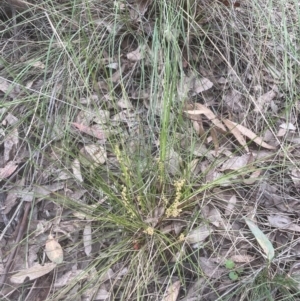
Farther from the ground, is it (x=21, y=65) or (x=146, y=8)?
(x=146, y=8)

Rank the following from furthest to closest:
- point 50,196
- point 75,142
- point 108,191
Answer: point 75,142, point 50,196, point 108,191

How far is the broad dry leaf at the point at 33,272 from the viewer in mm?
1563

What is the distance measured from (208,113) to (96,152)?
51cm

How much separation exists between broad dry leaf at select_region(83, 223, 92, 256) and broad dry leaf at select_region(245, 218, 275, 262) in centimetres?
59

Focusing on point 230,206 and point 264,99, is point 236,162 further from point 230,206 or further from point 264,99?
point 264,99

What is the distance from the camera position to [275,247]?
65.9 inches

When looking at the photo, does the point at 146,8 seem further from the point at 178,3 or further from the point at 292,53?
the point at 292,53

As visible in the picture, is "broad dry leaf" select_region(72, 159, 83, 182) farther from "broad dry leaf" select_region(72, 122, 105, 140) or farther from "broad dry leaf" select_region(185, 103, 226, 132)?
"broad dry leaf" select_region(185, 103, 226, 132)

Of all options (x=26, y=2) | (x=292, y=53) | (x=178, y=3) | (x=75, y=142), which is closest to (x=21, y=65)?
(x=26, y=2)

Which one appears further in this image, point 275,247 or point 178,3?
point 178,3

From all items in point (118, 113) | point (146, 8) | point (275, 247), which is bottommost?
point (275, 247)

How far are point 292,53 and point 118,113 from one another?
83 cm

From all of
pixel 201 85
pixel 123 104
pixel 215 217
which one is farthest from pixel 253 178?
pixel 123 104

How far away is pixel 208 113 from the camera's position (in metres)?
1.92
